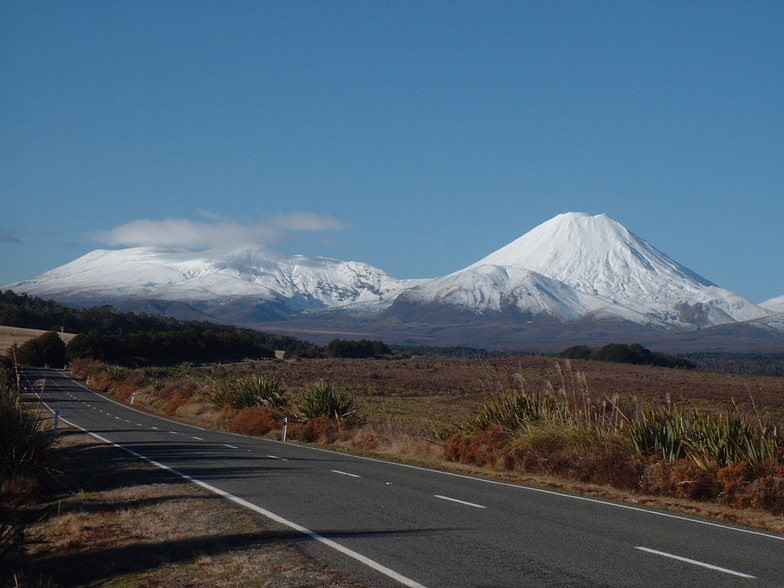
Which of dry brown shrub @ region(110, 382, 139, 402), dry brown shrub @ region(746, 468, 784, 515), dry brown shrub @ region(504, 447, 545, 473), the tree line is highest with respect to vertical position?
the tree line

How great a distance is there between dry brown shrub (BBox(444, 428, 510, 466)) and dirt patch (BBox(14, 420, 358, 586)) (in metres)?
6.93

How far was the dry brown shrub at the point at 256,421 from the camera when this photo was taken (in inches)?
1166

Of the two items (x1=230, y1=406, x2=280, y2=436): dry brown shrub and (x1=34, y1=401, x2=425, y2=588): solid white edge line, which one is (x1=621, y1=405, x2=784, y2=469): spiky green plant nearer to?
(x1=34, y1=401, x2=425, y2=588): solid white edge line

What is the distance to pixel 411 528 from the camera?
34.3 feet

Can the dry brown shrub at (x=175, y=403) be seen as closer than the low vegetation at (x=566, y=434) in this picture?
No

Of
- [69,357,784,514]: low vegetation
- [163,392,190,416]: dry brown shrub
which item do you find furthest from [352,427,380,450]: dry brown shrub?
[163,392,190,416]: dry brown shrub

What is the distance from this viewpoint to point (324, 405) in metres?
27.8

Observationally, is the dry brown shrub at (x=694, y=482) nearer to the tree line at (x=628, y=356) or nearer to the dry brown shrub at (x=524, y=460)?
the dry brown shrub at (x=524, y=460)

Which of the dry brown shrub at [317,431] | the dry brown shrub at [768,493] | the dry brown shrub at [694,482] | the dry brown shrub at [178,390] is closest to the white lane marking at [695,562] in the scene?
the dry brown shrub at [768,493]

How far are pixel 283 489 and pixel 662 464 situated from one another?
20.2ft

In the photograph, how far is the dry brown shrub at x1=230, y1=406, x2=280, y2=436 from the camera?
29609 millimetres

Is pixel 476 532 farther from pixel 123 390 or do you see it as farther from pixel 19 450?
pixel 123 390

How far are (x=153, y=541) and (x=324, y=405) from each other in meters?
17.8

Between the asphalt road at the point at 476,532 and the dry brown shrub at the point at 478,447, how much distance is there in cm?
170
